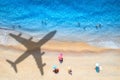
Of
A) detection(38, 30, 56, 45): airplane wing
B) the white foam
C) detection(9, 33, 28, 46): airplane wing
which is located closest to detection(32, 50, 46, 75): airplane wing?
detection(38, 30, 56, 45): airplane wing

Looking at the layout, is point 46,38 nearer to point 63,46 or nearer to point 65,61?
point 63,46

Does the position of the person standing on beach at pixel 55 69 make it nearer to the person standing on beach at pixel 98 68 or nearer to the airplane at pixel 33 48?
the airplane at pixel 33 48

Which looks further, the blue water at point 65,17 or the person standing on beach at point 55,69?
the blue water at point 65,17

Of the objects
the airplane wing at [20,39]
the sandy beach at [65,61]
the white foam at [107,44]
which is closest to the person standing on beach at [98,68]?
the sandy beach at [65,61]

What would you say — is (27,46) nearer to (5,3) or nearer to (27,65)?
(27,65)

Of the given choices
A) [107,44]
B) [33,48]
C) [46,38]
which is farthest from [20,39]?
[107,44]

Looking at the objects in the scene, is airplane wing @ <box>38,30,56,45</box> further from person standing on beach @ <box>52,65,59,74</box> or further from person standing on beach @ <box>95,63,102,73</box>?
person standing on beach @ <box>95,63,102,73</box>
